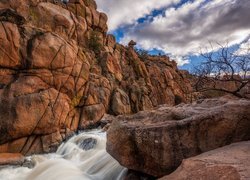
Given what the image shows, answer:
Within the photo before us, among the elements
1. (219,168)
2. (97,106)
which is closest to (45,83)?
(97,106)

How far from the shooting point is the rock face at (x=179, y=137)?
6996mm

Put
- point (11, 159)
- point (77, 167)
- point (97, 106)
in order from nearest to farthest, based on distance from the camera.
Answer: point (77, 167) < point (11, 159) < point (97, 106)

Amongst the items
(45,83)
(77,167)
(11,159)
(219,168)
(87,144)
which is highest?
(45,83)

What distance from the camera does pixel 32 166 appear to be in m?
14.0

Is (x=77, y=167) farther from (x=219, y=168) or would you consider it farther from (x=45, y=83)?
(x=219, y=168)

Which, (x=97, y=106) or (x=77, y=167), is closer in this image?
(x=77, y=167)

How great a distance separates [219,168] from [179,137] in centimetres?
297

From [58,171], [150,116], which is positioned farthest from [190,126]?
[58,171]

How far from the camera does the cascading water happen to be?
10453mm

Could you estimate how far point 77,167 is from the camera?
12609 millimetres

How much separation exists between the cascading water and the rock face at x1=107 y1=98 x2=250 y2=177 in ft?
6.12

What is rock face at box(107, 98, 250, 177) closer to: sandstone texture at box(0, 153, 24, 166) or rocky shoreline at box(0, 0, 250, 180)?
rocky shoreline at box(0, 0, 250, 180)

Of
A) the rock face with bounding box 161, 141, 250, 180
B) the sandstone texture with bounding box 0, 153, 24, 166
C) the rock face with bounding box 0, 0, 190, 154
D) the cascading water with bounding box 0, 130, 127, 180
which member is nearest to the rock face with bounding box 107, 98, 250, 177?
the rock face with bounding box 161, 141, 250, 180

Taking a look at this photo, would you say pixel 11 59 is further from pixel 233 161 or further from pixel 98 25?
pixel 98 25
